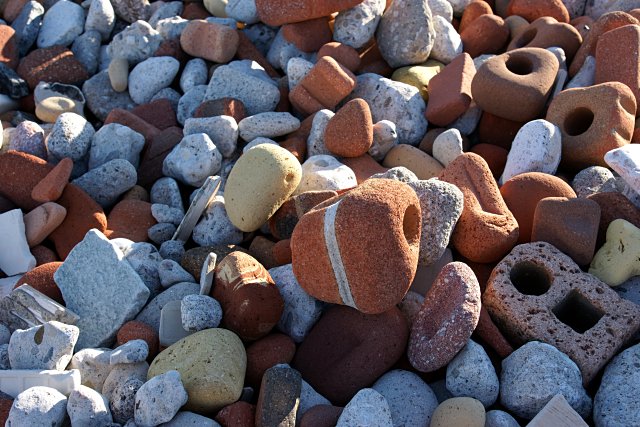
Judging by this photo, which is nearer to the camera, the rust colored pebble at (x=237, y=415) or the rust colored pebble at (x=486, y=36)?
the rust colored pebble at (x=237, y=415)

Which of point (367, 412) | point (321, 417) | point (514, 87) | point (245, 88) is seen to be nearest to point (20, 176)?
point (245, 88)

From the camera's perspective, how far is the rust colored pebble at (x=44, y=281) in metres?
3.04

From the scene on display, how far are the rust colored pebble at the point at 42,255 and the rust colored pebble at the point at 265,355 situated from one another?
1211 millimetres

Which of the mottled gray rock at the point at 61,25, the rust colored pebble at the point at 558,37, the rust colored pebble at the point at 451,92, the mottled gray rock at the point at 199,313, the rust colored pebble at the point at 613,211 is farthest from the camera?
Result: the mottled gray rock at the point at 61,25

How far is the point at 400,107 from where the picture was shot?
376 cm

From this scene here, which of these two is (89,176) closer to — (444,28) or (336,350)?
(336,350)

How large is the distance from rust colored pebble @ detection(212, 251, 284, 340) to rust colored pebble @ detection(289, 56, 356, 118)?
1.32 metres

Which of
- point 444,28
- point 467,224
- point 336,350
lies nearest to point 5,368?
point 336,350

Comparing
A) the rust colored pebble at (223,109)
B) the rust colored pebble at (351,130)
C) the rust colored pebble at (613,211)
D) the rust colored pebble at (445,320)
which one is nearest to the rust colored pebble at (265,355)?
the rust colored pebble at (445,320)

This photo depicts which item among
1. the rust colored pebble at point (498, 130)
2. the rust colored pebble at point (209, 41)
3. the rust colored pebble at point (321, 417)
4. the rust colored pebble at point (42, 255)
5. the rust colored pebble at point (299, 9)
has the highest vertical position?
the rust colored pebble at point (299, 9)

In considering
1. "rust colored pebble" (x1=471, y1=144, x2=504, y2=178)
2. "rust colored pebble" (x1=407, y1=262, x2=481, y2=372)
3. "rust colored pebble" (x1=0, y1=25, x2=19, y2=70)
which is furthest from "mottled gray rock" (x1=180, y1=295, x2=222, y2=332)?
"rust colored pebble" (x1=0, y1=25, x2=19, y2=70)

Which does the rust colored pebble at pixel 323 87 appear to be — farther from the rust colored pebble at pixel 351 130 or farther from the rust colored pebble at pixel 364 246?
the rust colored pebble at pixel 364 246

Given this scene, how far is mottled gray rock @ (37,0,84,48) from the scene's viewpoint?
4.66m

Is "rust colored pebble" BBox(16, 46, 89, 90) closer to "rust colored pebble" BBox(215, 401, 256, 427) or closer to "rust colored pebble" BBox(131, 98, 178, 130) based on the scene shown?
"rust colored pebble" BBox(131, 98, 178, 130)
